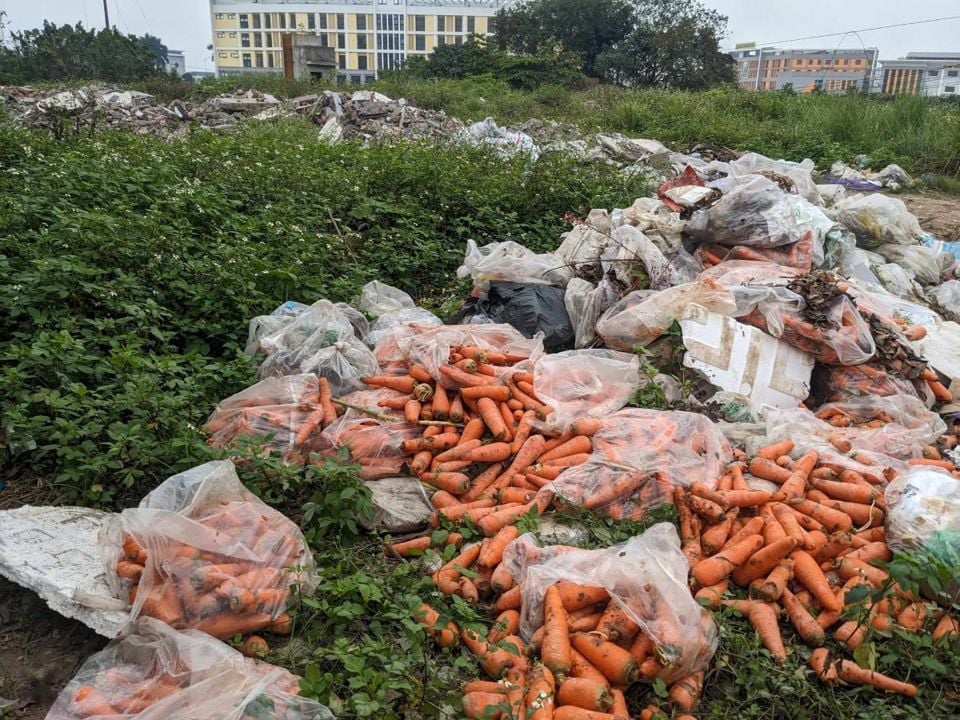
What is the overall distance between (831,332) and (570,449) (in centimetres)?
176

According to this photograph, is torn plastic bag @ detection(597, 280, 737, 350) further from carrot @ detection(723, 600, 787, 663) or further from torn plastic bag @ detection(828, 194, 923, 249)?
torn plastic bag @ detection(828, 194, 923, 249)

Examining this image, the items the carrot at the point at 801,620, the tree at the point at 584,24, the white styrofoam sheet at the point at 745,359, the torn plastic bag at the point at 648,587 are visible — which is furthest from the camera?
the tree at the point at 584,24

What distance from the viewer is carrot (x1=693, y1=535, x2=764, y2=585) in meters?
2.61

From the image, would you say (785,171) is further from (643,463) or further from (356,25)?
(356,25)

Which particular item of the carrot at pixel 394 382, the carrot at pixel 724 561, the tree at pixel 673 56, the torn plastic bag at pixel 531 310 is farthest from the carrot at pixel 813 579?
the tree at pixel 673 56

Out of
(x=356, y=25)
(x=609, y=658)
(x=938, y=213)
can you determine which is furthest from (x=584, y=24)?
(x=356, y=25)

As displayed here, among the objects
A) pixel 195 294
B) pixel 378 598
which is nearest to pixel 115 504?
pixel 378 598

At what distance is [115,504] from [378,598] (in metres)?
1.28

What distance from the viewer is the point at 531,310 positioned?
4.51 meters

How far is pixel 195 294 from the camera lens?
420 centimetres

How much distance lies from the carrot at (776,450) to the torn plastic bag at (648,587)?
0.91 meters

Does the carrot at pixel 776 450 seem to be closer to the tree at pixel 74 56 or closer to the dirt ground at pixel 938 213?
the dirt ground at pixel 938 213

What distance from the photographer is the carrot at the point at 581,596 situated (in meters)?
2.39

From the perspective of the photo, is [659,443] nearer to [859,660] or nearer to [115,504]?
[859,660]
